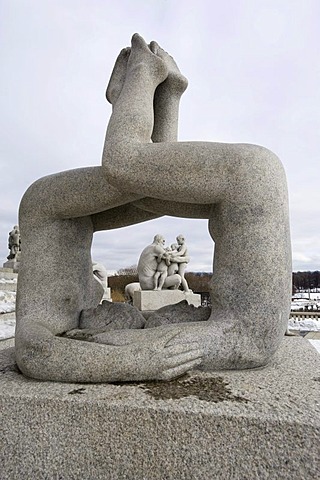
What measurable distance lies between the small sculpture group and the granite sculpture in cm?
781

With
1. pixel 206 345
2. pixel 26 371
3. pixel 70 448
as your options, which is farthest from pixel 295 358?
pixel 26 371

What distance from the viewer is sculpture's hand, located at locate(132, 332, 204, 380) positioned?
5.87 feet

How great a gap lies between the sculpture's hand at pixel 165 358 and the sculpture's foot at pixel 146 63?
183 centimetres

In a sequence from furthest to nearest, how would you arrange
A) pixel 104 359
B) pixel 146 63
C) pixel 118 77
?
pixel 118 77 < pixel 146 63 < pixel 104 359

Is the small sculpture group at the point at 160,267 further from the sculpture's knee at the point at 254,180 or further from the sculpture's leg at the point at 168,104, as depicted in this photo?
the sculpture's knee at the point at 254,180

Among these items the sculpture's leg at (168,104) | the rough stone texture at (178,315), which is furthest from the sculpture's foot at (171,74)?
the rough stone texture at (178,315)

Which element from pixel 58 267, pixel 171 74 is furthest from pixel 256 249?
pixel 171 74

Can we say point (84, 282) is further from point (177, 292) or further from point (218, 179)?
point (177, 292)

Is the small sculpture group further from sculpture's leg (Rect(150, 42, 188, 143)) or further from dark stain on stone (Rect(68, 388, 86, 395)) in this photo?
dark stain on stone (Rect(68, 388, 86, 395))

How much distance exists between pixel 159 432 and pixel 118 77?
8.15ft

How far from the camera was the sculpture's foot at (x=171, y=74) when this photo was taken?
106 inches

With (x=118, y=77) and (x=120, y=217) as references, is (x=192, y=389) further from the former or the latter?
(x=118, y=77)

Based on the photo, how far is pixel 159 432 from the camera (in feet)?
4.82

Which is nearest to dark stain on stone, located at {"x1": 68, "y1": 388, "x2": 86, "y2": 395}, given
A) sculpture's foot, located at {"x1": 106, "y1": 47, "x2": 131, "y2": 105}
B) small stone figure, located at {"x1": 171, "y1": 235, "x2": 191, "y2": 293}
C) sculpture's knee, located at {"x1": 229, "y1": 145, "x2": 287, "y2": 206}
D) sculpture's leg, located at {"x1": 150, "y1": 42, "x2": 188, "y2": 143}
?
sculpture's knee, located at {"x1": 229, "y1": 145, "x2": 287, "y2": 206}
